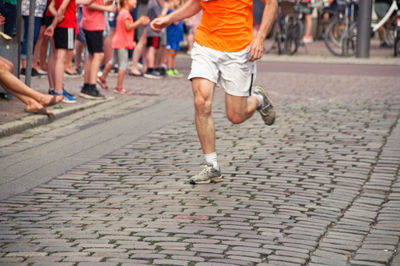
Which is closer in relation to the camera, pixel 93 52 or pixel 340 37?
pixel 93 52

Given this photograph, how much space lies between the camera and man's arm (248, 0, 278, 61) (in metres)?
6.77

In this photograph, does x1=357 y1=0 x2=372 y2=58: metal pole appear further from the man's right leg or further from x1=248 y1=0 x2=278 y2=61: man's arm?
the man's right leg

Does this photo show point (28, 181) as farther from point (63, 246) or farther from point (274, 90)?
point (274, 90)

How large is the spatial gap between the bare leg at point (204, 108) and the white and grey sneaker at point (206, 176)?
17 centimetres

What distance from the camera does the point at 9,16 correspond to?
10961 mm

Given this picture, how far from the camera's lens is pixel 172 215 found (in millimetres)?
5680

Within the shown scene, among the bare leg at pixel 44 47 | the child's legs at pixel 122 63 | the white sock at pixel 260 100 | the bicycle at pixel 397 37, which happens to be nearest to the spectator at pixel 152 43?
the child's legs at pixel 122 63

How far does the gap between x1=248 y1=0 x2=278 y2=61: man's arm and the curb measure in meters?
3.31

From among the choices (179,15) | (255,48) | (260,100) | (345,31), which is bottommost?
(260,100)

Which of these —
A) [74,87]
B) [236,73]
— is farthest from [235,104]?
[74,87]

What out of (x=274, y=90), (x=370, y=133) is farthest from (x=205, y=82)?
(x=274, y=90)

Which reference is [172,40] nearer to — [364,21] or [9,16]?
[9,16]

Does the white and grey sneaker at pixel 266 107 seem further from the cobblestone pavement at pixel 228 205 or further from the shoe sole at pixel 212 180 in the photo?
the shoe sole at pixel 212 180

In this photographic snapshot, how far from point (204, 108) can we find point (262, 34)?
69 centimetres
